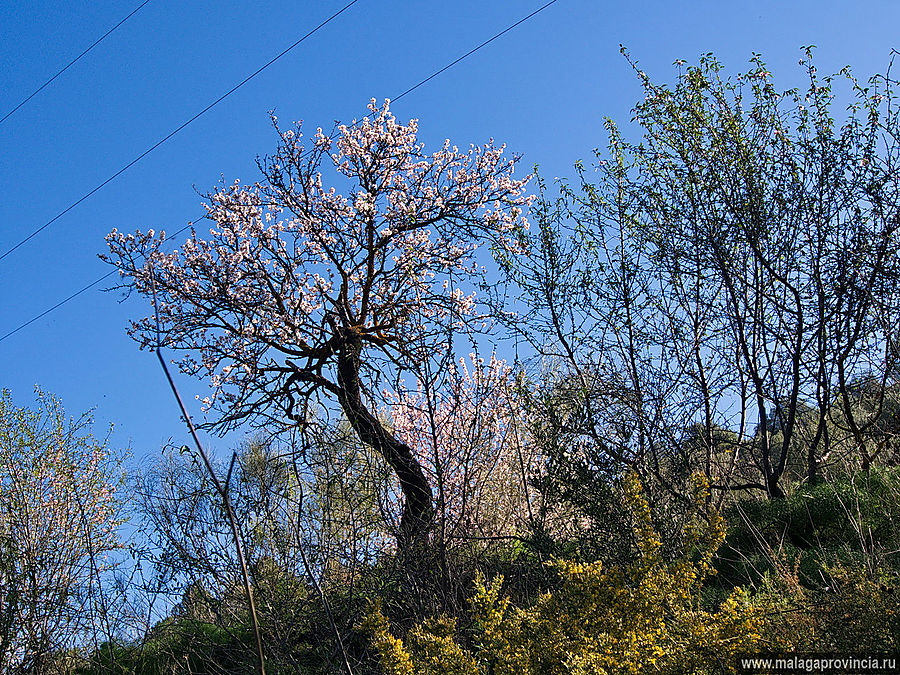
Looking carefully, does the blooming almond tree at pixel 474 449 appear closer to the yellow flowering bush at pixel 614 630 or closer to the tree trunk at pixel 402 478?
the tree trunk at pixel 402 478

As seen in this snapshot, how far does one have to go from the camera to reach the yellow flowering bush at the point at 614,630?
189 cm

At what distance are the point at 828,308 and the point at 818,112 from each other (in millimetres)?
1562

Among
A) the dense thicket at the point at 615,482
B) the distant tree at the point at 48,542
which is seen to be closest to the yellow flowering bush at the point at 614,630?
the dense thicket at the point at 615,482

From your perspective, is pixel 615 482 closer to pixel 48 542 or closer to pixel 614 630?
pixel 614 630

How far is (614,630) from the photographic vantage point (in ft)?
6.82

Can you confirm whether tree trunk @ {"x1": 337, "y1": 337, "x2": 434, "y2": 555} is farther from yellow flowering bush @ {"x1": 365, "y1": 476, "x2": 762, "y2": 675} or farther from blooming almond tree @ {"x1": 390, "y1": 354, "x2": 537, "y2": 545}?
yellow flowering bush @ {"x1": 365, "y1": 476, "x2": 762, "y2": 675}

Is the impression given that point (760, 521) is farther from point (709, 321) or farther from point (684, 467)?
point (709, 321)

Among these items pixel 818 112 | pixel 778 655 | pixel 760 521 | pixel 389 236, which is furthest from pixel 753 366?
pixel 389 236

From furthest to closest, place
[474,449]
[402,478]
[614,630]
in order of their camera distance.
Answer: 1. [402,478]
2. [474,449]
3. [614,630]

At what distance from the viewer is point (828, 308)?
523 centimetres

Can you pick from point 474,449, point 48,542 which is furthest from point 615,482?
point 48,542

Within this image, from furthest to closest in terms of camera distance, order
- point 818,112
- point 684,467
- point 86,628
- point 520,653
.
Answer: point 818,112 < point 86,628 < point 684,467 < point 520,653

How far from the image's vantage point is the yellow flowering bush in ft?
6.21

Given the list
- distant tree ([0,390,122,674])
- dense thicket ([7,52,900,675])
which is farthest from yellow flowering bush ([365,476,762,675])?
distant tree ([0,390,122,674])
